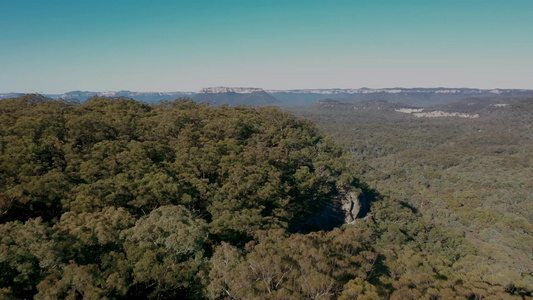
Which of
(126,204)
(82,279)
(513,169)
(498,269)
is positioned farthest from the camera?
(513,169)

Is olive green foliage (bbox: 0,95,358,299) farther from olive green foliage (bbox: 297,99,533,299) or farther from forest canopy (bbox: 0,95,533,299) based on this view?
olive green foliage (bbox: 297,99,533,299)

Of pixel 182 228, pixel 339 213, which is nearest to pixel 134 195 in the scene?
pixel 182 228

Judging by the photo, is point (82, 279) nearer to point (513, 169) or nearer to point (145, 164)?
point (145, 164)

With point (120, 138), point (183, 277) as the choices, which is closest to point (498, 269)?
point (183, 277)

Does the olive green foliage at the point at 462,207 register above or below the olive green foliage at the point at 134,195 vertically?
below

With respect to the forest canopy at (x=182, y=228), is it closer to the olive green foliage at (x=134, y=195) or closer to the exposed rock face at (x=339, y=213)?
the olive green foliage at (x=134, y=195)

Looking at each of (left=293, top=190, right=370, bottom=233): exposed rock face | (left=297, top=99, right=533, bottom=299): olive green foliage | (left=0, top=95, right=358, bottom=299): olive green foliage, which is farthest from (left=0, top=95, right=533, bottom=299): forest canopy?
(left=293, top=190, right=370, bottom=233): exposed rock face

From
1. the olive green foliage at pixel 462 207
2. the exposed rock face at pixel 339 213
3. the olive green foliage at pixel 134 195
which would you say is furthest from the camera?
the exposed rock face at pixel 339 213

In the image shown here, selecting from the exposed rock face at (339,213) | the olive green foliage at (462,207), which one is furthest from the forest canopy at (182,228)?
the exposed rock face at (339,213)
